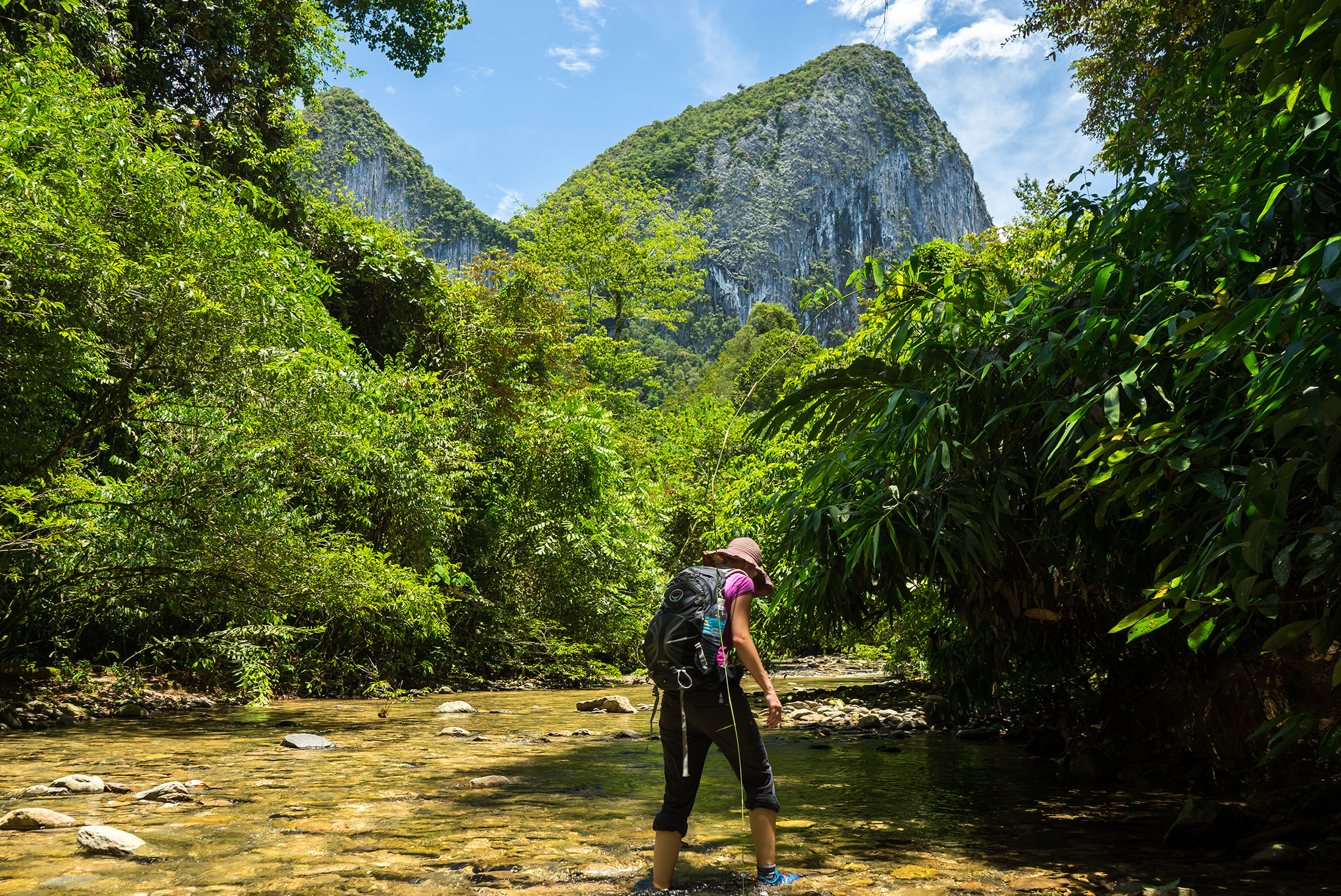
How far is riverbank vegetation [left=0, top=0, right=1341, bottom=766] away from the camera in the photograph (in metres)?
3.12

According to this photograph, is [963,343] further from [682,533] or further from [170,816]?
[682,533]

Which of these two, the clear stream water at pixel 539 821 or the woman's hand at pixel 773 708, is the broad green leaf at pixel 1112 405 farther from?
the clear stream water at pixel 539 821

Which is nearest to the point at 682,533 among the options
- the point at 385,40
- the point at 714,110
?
the point at 385,40

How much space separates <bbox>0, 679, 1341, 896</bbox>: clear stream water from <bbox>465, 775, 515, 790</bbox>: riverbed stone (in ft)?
0.29

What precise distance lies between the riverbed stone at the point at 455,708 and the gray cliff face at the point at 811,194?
97.3m

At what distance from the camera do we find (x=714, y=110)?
130 m

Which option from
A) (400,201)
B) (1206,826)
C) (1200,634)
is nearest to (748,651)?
(1200,634)

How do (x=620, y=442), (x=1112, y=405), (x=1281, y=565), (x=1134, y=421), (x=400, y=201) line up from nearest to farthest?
(x=1281, y=565) < (x=1112, y=405) < (x=1134, y=421) < (x=620, y=442) < (x=400, y=201)

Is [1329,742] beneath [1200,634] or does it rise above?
beneath

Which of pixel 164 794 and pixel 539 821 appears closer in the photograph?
pixel 539 821

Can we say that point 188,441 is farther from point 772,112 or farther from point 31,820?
point 772,112

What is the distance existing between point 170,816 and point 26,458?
4.60 m

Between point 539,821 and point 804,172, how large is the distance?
120 m

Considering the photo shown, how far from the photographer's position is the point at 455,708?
427 inches
